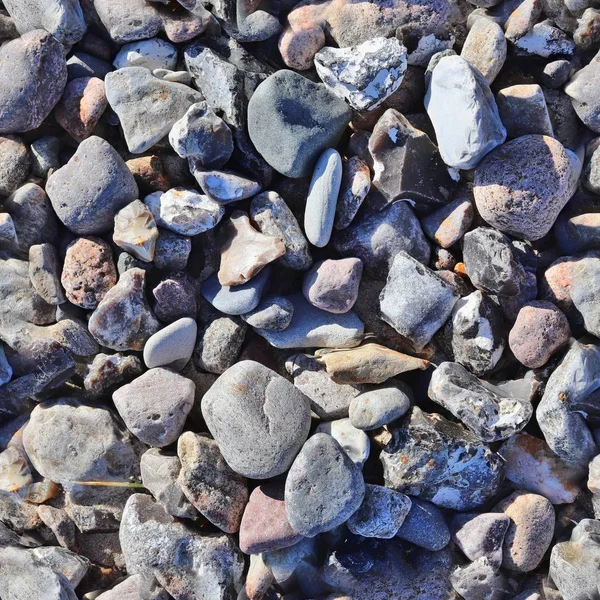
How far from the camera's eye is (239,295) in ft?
6.56

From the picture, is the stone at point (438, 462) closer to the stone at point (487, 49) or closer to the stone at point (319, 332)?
the stone at point (319, 332)

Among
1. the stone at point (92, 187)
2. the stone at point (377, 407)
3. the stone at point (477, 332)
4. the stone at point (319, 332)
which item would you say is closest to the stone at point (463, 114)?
the stone at point (477, 332)

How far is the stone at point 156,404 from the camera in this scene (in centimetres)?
199

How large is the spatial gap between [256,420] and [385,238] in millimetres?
645

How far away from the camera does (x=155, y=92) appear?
2.04 metres

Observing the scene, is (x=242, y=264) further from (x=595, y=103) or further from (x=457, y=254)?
(x=595, y=103)

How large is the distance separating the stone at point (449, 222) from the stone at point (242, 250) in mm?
461

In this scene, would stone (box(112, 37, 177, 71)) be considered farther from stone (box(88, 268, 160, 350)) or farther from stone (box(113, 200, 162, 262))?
stone (box(88, 268, 160, 350))

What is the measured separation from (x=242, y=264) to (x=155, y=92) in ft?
1.90

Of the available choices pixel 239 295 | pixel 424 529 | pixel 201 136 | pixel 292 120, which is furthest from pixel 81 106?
pixel 424 529

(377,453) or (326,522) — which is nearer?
(326,522)

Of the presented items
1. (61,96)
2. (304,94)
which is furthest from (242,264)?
(61,96)

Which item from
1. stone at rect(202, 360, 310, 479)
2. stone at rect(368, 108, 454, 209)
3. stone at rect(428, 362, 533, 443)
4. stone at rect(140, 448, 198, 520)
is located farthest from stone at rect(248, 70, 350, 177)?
stone at rect(140, 448, 198, 520)

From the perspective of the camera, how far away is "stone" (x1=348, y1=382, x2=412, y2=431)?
75.3 inches
